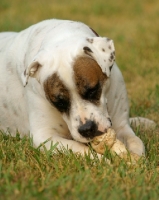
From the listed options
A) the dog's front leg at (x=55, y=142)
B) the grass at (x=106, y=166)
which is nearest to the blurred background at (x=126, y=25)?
the grass at (x=106, y=166)

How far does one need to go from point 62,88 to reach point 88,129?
364 mm

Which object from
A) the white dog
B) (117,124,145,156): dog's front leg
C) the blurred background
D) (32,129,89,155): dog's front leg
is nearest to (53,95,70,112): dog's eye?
the white dog

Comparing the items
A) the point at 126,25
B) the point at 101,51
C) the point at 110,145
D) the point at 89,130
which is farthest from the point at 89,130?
the point at 126,25

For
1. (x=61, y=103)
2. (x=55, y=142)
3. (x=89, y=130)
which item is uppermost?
(x=61, y=103)

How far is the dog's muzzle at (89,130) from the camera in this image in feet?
13.7

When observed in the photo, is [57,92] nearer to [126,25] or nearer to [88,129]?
[88,129]

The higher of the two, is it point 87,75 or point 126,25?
point 87,75

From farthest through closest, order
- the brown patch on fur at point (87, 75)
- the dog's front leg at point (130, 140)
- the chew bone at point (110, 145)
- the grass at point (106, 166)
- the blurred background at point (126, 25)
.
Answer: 1. the blurred background at point (126, 25)
2. the dog's front leg at point (130, 140)
3. the chew bone at point (110, 145)
4. the brown patch on fur at point (87, 75)
5. the grass at point (106, 166)

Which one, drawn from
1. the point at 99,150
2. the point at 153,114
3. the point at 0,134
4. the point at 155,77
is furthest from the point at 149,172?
the point at 155,77

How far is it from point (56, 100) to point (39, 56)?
413mm

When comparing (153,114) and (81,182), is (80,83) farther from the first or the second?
(153,114)

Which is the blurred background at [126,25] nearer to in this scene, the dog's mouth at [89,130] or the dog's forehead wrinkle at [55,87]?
the dog's mouth at [89,130]

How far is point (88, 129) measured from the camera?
418 cm

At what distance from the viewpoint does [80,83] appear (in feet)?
13.6
